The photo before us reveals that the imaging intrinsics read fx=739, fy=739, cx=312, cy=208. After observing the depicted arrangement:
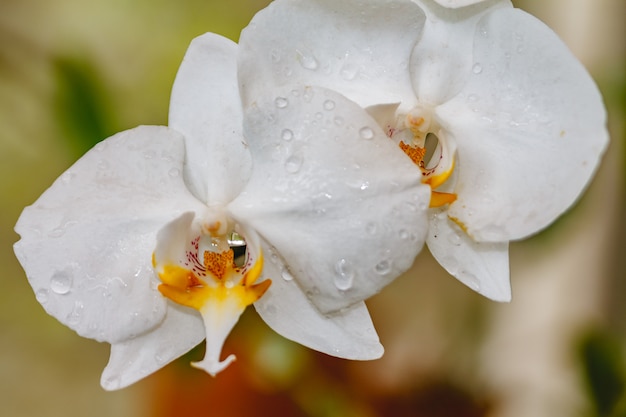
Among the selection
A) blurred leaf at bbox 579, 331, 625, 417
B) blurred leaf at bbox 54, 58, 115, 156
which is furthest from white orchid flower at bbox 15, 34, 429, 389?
blurred leaf at bbox 579, 331, 625, 417

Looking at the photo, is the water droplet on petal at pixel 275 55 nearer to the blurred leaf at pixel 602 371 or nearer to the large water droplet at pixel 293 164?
the large water droplet at pixel 293 164

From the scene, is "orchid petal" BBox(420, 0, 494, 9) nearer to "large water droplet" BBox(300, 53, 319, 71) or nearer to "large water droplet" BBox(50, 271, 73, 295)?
"large water droplet" BBox(300, 53, 319, 71)

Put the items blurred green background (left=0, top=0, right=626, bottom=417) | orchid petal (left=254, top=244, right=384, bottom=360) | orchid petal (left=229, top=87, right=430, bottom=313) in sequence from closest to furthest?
1. orchid petal (left=229, top=87, right=430, bottom=313)
2. orchid petal (left=254, top=244, right=384, bottom=360)
3. blurred green background (left=0, top=0, right=626, bottom=417)

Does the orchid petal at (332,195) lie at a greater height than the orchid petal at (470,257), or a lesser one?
greater

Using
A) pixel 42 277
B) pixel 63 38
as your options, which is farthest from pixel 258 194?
pixel 63 38

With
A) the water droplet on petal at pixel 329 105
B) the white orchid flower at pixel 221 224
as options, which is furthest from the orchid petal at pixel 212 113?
the water droplet on petal at pixel 329 105

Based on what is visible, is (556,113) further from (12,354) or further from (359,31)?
(12,354)

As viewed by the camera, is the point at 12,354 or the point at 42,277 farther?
the point at 12,354
